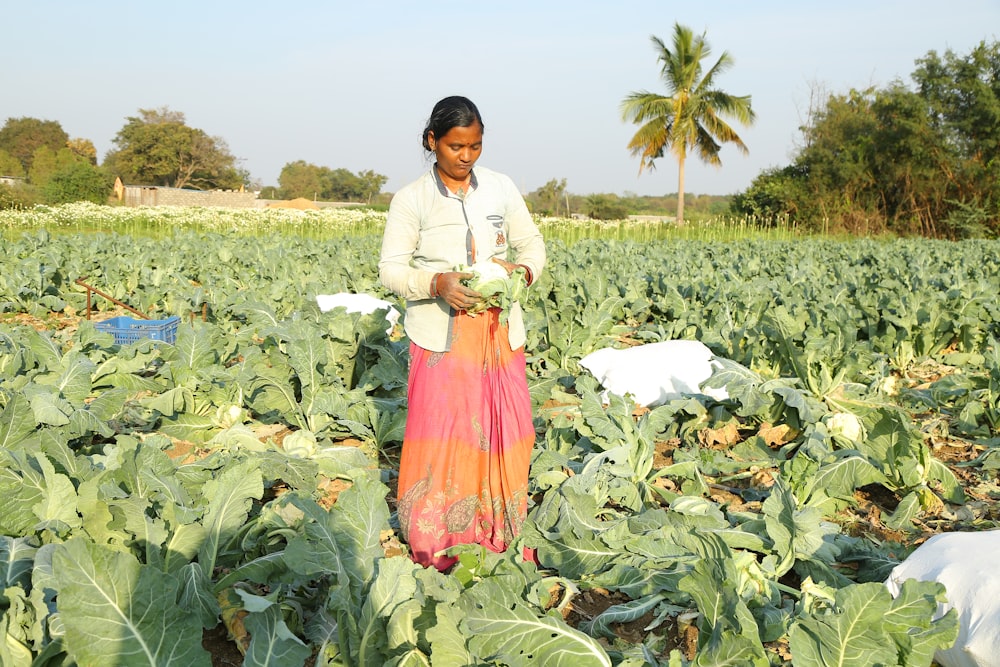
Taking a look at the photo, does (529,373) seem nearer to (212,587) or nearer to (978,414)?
(978,414)

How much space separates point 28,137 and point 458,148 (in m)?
82.5

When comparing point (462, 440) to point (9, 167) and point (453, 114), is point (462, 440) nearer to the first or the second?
point (453, 114)

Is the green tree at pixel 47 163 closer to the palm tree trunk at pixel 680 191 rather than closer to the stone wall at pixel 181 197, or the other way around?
the stone wall at pixel 181 197

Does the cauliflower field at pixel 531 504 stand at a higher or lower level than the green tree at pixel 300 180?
lower

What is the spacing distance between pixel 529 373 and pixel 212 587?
3.33 m

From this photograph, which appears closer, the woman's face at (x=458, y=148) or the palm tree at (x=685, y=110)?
the woman's face at (x=458, y=148)

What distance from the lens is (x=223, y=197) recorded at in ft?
145

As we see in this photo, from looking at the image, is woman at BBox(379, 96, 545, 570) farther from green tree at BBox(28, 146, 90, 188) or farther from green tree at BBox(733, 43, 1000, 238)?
green tree at BBox(28, 146, 90, 188)

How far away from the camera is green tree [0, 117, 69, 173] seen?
69188mm

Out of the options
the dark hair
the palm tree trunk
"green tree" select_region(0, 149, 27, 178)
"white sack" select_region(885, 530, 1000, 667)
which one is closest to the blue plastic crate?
the dark hair

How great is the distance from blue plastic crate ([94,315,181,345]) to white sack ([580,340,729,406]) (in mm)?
3059

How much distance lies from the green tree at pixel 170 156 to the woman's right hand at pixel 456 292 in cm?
5935

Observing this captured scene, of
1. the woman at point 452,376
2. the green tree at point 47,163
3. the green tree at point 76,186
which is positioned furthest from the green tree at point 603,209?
the woman at point 452,376

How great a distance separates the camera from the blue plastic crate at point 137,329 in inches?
210
